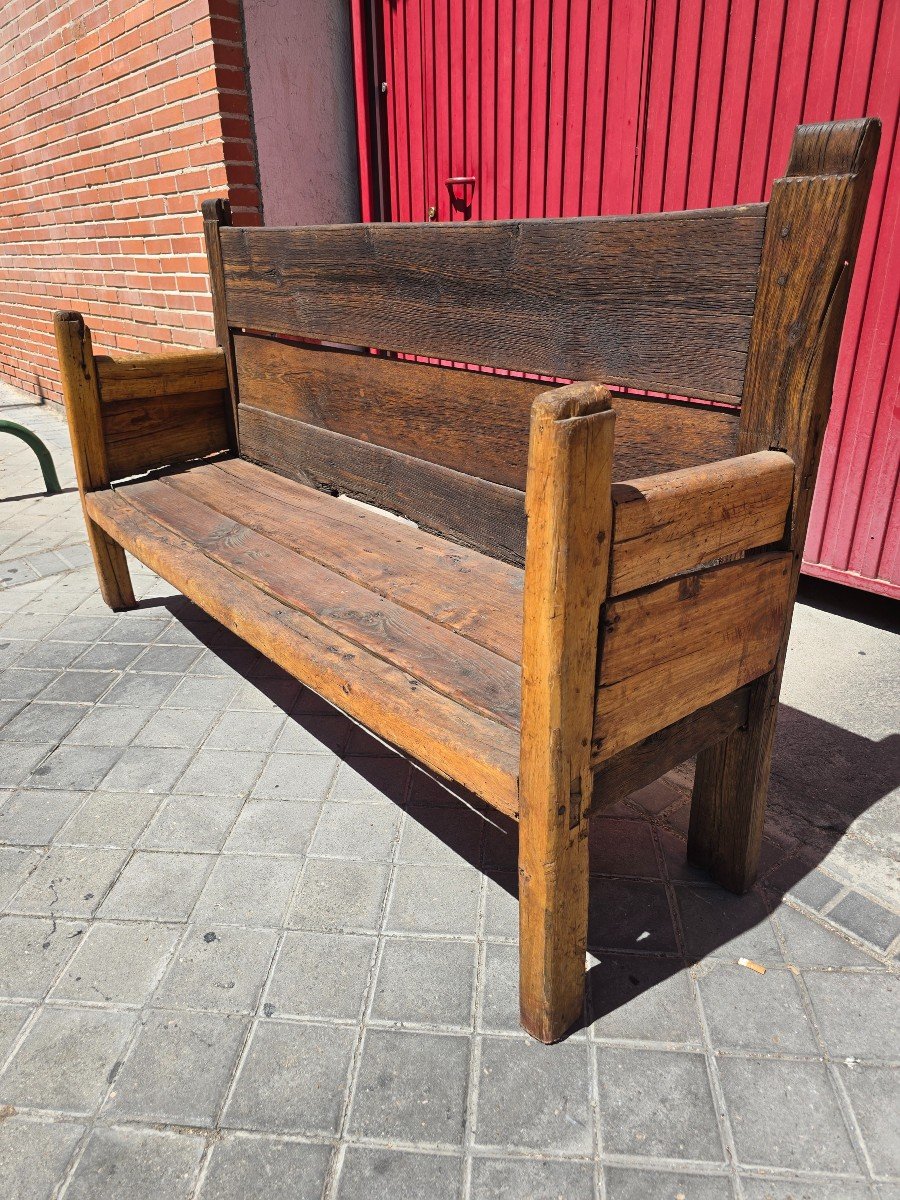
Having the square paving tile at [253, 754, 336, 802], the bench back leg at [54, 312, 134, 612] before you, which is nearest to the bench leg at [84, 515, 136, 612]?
the bench back leg at [54, 312, 134, 612]

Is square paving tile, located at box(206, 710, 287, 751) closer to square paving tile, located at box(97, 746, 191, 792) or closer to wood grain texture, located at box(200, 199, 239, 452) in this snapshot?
square paving tile, located at box(97, 746, 191, 792)

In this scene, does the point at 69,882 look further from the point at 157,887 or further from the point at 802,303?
the point at 802,303

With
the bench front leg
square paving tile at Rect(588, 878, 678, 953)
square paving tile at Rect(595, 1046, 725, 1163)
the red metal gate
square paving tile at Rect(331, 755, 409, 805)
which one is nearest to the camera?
the bench front leg

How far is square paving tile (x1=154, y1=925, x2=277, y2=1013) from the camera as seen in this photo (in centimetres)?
177

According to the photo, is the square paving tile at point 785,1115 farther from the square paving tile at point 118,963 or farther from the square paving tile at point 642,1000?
the square paving tile at point 118,963

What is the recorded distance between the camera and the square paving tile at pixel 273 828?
2232mm

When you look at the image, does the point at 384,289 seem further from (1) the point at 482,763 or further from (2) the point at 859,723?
(2) the point at 859,723

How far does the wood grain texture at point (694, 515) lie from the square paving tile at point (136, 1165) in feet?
4.05

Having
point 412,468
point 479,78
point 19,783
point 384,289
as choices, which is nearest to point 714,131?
point 479,78

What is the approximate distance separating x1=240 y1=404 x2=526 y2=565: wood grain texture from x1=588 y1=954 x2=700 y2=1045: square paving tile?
3.42ft

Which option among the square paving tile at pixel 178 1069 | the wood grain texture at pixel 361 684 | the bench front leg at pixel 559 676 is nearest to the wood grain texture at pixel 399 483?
the wood grain texture at pixel 361 684

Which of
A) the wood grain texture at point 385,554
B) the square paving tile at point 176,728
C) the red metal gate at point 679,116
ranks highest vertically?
the red metal gate at point 679,116

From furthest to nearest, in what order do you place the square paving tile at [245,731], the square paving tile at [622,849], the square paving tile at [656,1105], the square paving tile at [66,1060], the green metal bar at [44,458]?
1. the green metal bar at [44,458]
2. the square paving tile at [245,731]
3. the square paving tile at [622,849]
4. the square paving tile at [66,1060]
5. the square paving tile at [656,1105]

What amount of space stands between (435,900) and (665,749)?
0.72 m
